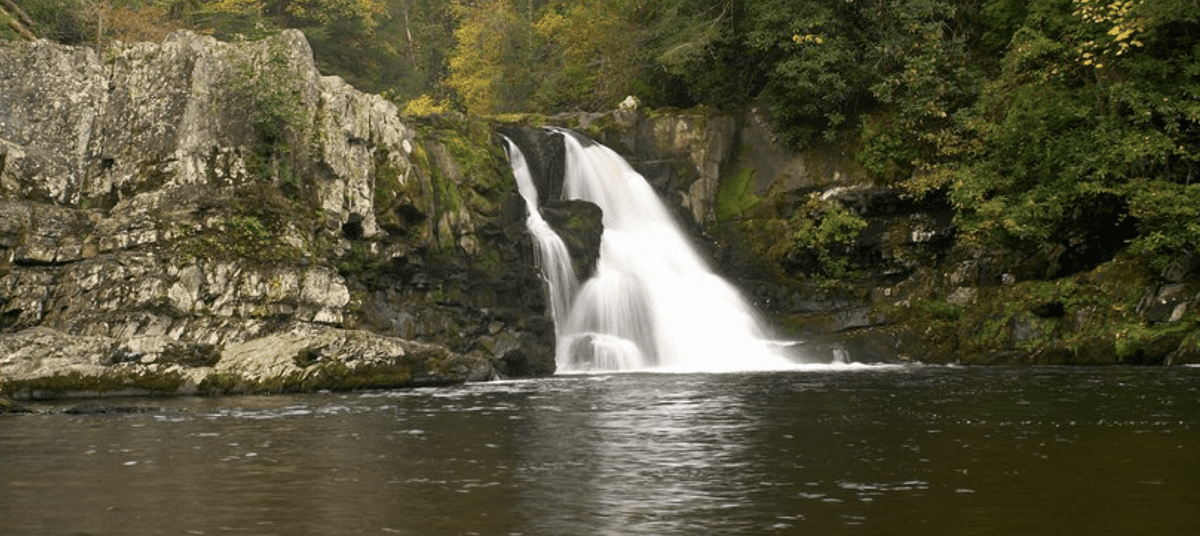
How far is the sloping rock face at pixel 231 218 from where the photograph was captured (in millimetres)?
24984

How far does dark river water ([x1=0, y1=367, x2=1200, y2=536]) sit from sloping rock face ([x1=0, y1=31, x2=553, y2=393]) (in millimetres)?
5354

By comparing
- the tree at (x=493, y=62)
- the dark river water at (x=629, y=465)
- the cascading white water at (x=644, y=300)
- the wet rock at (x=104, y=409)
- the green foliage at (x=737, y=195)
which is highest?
the tree at (x=493, y=62)

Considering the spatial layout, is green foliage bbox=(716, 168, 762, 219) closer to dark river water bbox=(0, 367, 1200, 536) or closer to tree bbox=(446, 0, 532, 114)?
tree bbox=(446, 0, 532, 114)

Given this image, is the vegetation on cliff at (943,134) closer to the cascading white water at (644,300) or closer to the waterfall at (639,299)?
the waterfall at (639,299)

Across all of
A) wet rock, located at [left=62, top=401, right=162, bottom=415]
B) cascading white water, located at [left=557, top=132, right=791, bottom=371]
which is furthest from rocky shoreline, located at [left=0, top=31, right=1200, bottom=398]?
wet rock, located at [left=62, top=401, right=162, bottom=415]

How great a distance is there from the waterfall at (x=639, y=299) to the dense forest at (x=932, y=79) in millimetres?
5101

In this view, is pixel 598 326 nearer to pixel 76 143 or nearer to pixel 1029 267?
pixel 1029 267

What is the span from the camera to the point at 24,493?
10.7 meters

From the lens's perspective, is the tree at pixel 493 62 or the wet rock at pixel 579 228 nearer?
the wet rock at pixel 579 228

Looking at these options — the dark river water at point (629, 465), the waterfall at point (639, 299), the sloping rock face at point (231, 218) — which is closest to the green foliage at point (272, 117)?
the sloping rock face at point (231, 218)

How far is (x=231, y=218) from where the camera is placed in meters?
26.8

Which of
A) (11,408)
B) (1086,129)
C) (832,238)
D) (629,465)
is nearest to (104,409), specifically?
(11,408)

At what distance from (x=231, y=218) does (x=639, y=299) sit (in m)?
11.8

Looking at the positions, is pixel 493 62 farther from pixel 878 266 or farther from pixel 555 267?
pixel 878 266
